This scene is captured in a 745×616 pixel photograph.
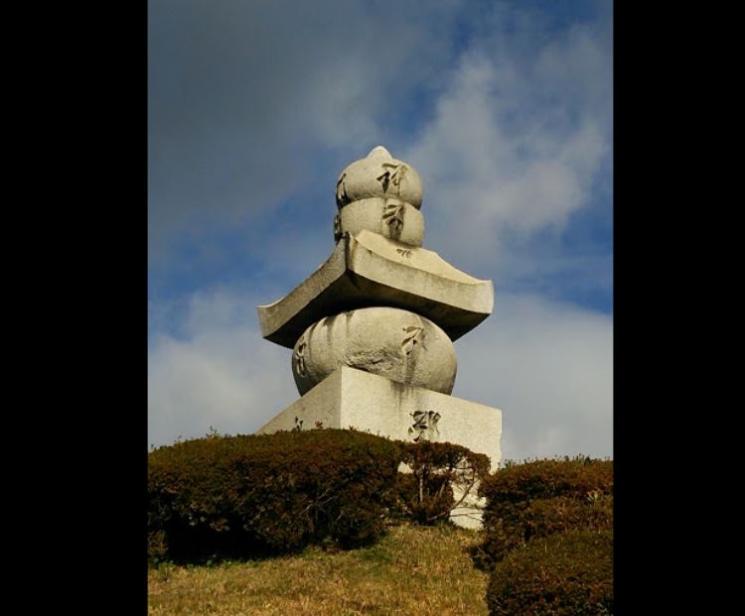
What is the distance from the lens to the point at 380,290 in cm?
1184

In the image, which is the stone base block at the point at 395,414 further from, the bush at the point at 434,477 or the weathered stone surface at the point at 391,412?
the bush at the point at 434,477

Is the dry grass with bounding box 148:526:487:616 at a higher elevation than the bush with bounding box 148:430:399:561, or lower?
lower

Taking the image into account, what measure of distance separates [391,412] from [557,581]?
17.6 ft

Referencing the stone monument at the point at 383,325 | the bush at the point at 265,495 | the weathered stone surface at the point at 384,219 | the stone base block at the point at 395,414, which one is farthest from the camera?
the weathered stone surface at the point at 384,219

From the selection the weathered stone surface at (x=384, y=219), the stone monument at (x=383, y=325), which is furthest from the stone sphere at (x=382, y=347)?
the weathered stone surface at (x=384, y=219)

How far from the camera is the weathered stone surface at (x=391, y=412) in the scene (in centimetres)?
1104

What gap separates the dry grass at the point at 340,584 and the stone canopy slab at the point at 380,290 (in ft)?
11.6

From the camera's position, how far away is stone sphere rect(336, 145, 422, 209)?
12.7 m

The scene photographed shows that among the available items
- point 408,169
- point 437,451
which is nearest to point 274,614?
point 437,451

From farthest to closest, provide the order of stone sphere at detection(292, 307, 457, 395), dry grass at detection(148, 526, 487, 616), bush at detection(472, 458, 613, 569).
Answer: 1. stone sphere at detection(292, 307, 457, 395)
2. bush at detection(472, 458, 613, 569)
3. dry grass at detection(148, 526, 487, 616)

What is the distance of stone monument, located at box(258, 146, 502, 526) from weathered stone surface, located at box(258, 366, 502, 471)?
0.01m

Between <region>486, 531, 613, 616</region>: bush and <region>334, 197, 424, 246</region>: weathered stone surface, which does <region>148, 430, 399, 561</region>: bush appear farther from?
<region>334, 197, 424, 246</region>: weathered stone surface

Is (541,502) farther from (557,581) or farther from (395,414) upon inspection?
(395,414)

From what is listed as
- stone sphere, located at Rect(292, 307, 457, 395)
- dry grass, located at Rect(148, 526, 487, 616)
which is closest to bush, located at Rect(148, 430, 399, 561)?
dry grass, located at Rect(148, 526, 487, 616)
